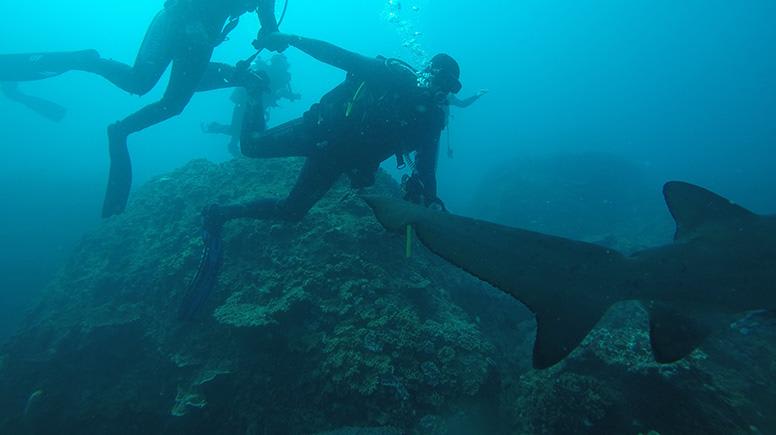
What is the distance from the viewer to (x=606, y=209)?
2350 centimetres

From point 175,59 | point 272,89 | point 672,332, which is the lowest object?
point 672,332

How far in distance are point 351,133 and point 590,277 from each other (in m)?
3.36

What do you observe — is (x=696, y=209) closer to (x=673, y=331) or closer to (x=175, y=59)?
(x=673, y=331)

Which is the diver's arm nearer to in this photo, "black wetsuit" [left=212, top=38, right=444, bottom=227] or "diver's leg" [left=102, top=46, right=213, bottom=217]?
"black wetsuit" [left=212, top=38, right=444, bottom=227]

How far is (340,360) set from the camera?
3.84 m

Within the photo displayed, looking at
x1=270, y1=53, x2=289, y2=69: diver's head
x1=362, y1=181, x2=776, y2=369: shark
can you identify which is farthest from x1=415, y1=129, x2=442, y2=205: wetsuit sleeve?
x1=270, y1=53, x2=289, y2=69: diver's head

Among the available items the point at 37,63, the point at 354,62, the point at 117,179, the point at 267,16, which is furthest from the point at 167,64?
the point at 354,62

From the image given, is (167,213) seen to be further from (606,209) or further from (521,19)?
(521,19)

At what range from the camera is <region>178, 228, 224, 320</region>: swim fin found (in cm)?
528

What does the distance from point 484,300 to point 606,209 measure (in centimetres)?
2055

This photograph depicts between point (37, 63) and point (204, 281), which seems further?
point (37, 63)

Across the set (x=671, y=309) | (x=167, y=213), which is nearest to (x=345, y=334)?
(x=671, y=309)

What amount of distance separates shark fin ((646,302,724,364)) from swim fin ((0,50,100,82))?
27.3 ft

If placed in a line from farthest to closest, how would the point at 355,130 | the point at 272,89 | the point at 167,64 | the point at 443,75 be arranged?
1. the point at 272,89
2. the point at 167,64
3. the point at 355,130
4. the point at 443,75
